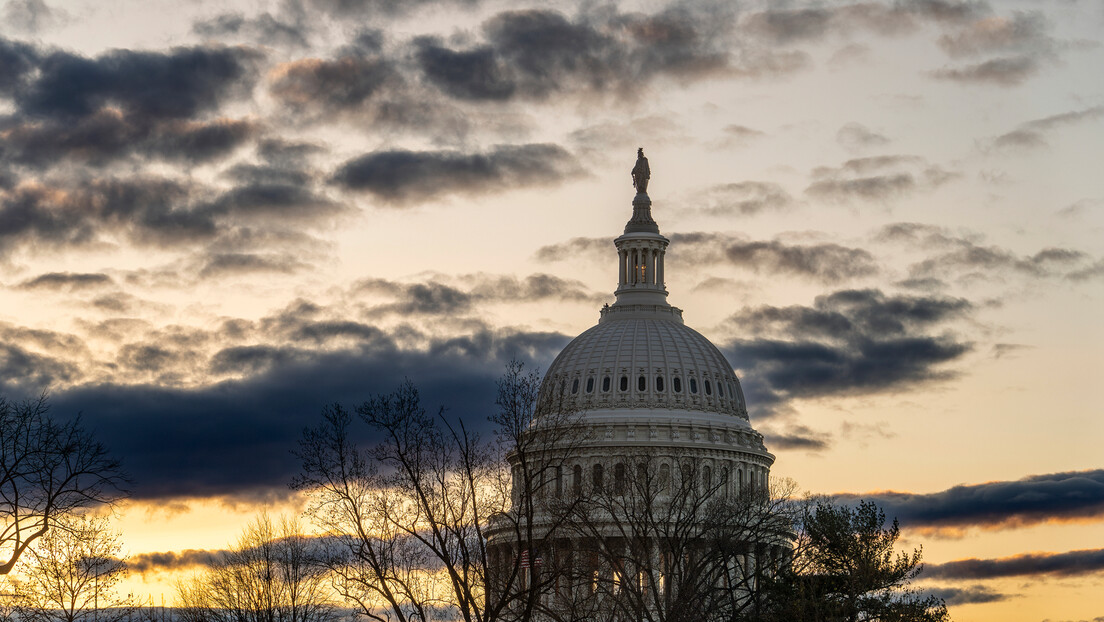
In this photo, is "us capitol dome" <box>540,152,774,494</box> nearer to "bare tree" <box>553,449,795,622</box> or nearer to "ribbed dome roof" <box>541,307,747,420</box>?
"ribbed dome roof" <box>541,307,747,420</box>

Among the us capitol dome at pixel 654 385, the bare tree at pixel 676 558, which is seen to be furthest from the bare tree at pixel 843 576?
the us capitol dome at pixel 654 385

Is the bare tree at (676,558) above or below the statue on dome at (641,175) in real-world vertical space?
below

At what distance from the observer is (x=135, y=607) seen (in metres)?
57.1

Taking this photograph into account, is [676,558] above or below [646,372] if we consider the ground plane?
below

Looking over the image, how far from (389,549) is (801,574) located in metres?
28.7

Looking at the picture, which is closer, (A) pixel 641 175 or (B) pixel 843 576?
(B) pixel 843 576

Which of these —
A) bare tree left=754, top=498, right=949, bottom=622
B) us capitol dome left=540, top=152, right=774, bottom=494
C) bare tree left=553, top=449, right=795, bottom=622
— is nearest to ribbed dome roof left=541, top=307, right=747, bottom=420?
us capitol dome left=540, top=152, right=774, bottom=494

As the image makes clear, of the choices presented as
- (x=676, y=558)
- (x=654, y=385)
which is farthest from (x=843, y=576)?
(x=654, y=385)

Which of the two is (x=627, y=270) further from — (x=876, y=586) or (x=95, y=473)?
(x=95, y=473)

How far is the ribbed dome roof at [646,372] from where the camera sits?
13500 centimetres

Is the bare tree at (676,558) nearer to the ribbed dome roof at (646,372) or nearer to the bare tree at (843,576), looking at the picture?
the bare tree at (843,576)

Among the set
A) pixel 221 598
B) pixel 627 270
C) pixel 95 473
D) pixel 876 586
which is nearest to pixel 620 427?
pixel 627 270

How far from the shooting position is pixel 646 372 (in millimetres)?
135625

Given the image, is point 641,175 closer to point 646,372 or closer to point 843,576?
point 646,372
